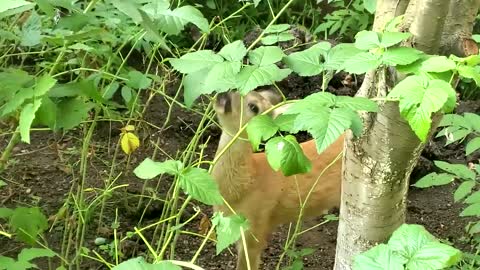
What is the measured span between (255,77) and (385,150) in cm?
51

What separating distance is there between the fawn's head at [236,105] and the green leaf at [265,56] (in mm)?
1292

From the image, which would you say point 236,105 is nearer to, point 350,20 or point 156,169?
point 156,169

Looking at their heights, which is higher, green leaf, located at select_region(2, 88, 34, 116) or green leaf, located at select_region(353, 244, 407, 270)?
green leaf, located at select_region(2, 88, 34, 116)

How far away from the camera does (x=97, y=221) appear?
3.84 m

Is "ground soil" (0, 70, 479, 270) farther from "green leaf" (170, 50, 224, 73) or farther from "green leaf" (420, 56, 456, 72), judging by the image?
"green leaf" (420, 56, 456, 72)

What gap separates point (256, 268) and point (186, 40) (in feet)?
7.52

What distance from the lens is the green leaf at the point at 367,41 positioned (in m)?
1.81

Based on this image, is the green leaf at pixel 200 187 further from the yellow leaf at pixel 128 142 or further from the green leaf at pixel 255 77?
the yellow leaf at pixel 128 142

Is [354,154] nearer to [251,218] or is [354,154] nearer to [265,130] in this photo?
[265,130]

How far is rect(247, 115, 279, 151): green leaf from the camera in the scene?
1.81m

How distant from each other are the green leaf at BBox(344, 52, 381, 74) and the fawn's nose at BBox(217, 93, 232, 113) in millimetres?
1634

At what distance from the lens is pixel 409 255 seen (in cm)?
150

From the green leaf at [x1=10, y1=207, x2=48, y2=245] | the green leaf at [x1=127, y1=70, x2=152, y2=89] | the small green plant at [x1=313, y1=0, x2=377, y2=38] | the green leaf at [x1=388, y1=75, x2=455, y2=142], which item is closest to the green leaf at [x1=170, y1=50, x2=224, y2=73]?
the green leaf at [x1=388, y1=75, x2=455, y2=142]

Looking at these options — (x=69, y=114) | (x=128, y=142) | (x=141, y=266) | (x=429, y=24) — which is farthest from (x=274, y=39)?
(x=128, y=142)
